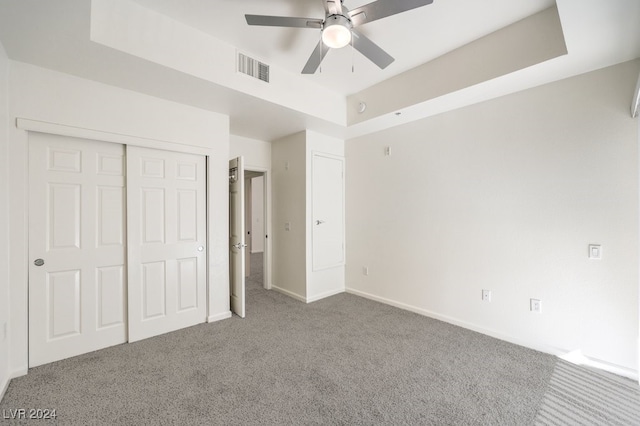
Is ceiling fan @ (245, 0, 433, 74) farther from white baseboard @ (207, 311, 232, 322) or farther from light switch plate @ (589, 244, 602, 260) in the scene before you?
white baseboard @ (207, 311, 232, 322)

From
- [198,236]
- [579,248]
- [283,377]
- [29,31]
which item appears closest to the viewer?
[29,31]

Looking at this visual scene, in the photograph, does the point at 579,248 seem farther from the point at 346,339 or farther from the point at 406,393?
the point at 346,339

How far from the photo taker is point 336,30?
1.93 m

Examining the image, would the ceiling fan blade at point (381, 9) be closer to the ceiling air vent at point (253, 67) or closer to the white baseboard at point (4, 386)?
the ceiling air vent at point (253, 67)

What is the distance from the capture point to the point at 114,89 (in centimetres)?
263

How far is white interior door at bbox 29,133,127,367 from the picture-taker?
2.34m

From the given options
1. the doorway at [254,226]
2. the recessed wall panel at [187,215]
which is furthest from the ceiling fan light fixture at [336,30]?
the doorway at [254,226]

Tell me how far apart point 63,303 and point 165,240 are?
3.17ft

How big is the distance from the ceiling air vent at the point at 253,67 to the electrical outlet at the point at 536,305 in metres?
3.54

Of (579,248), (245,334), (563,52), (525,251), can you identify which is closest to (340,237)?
(245,334)

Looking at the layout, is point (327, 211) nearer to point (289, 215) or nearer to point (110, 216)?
point (289, 215)

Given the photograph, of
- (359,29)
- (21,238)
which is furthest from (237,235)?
(359,29)

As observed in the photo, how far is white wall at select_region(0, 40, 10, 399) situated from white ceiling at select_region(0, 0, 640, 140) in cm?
24

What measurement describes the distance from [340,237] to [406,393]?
2706 millimetres
